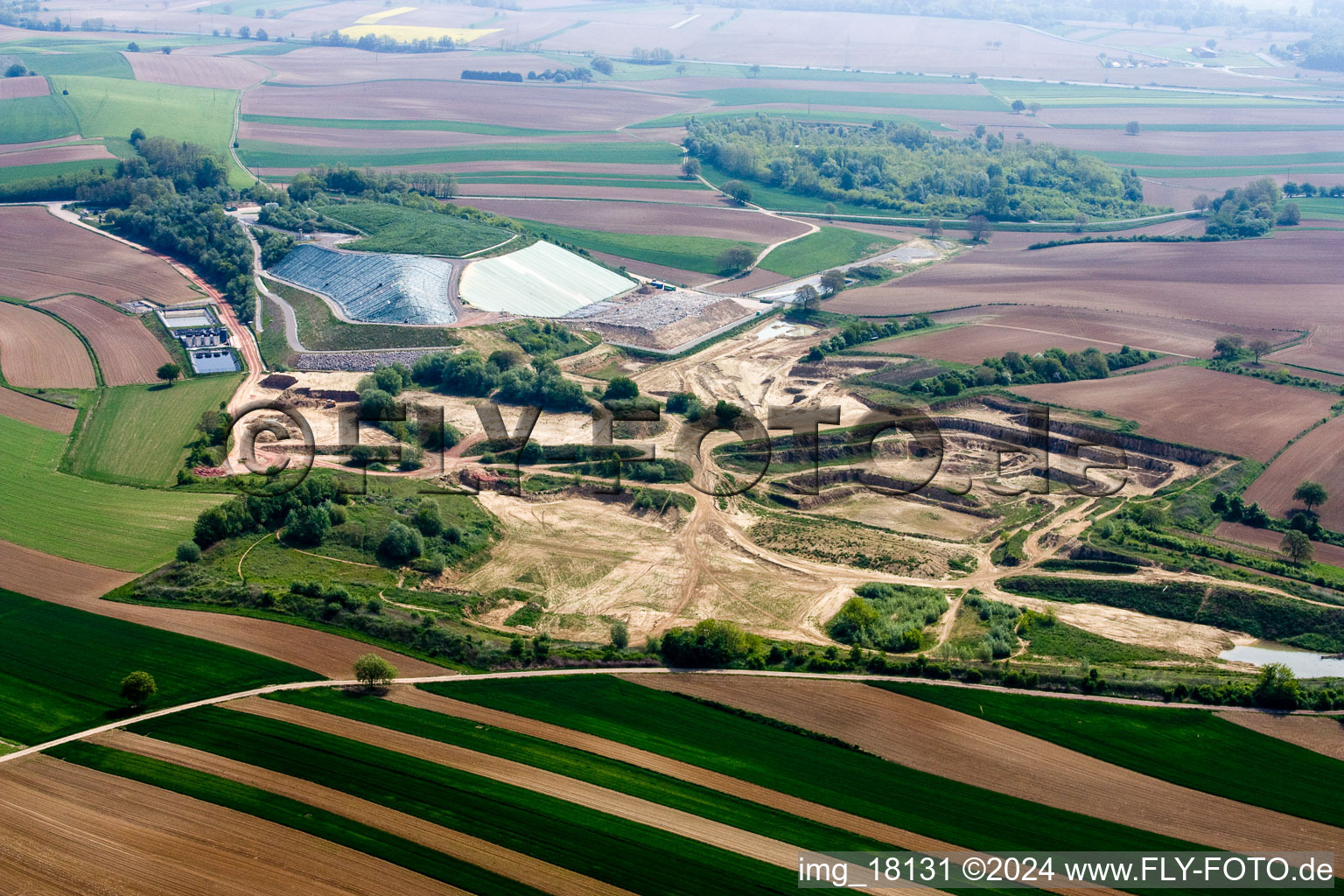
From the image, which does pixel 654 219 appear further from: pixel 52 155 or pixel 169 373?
pixel 52 155

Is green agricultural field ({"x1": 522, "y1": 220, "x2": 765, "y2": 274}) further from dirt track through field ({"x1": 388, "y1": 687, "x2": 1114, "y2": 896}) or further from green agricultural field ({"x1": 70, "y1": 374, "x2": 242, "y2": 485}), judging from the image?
dirt track through field ({"x1": 388, "y1": 687, "x2": 1114, "y2": 896})

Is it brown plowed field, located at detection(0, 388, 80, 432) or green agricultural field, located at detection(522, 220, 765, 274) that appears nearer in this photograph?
brown plowed field, located at detection(0, 388, 80, 432)

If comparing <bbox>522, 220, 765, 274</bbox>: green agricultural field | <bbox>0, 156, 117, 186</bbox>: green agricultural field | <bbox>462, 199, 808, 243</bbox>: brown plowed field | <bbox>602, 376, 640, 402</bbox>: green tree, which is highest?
<bbox>0, 156, 117, 186</bbox>: green agricultural field

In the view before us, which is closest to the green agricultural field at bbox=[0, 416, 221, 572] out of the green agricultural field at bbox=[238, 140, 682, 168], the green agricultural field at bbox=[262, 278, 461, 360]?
the green agricultural field at bbox=[262, 278, 461, 360]

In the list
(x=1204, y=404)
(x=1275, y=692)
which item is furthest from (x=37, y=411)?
(x=1204, y=404)

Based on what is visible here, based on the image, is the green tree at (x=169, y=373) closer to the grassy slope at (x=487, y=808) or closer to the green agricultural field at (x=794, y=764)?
the grassy slope at (x=487, y=808)

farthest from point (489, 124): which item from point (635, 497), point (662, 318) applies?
point (635, 497)
